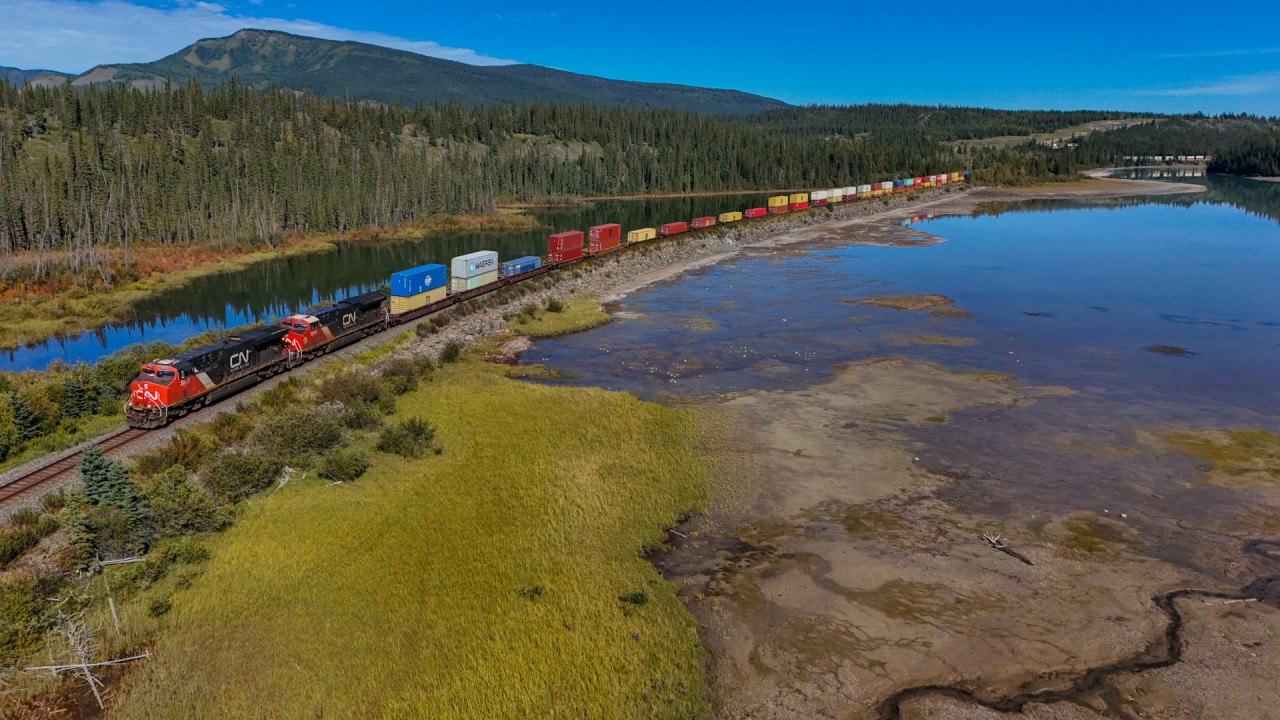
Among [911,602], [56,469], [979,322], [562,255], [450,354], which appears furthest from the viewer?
[562,255]

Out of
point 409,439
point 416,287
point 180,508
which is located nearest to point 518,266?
point 416,287

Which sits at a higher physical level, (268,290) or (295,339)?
(295,339)

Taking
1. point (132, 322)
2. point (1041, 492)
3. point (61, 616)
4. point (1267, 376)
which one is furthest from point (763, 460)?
point (132, 322)

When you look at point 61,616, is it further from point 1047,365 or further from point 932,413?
point 1047,365

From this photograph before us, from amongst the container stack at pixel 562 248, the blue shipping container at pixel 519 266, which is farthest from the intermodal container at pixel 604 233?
the blue shipping container at pixel 519 266

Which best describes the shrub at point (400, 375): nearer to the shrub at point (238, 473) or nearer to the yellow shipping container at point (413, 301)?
the yellow shipping container at point (413, 301)

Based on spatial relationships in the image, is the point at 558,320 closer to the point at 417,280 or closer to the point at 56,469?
the point at 417,280
